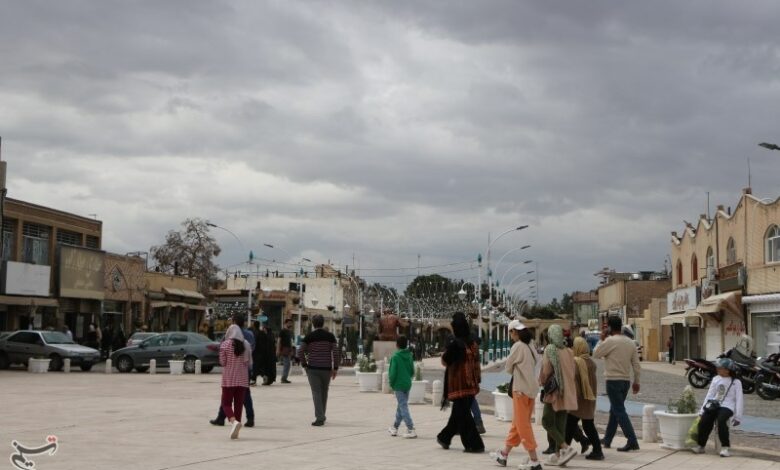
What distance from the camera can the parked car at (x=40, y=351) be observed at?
34812mm

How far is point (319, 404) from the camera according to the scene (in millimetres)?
15414

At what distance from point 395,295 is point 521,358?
97.2m

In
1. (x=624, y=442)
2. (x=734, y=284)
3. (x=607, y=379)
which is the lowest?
(x=624, y=442)

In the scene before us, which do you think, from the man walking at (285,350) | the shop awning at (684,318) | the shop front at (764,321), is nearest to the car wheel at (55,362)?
the man walking at (285,350)

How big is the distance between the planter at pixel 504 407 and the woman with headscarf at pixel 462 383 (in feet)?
14.9

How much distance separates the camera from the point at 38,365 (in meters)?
33.2

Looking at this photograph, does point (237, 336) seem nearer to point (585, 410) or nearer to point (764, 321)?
point (585, 410)

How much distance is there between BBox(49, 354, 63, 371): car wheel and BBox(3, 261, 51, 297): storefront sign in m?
5.92

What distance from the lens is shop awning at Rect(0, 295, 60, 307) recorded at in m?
39.6

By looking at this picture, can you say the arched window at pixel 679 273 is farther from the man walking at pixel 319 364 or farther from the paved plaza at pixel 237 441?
the man walking at pixel 319 364

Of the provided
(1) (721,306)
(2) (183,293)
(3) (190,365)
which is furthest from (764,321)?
(2) (183,293)

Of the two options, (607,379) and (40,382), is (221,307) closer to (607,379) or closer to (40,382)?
(40,382)

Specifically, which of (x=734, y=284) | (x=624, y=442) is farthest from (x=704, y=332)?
(x=624, y=442)

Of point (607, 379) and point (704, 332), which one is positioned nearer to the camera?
point (607, 379)
